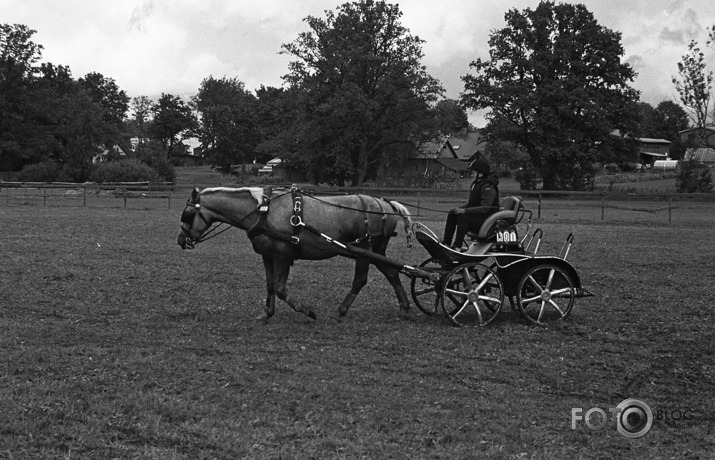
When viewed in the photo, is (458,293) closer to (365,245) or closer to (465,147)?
(365,245)

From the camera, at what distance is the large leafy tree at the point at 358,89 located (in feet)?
174

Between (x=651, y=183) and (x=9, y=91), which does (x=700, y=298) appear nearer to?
(x=651, y=183)

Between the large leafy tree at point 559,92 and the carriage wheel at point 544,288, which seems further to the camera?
the large leafy tree at point 559,92

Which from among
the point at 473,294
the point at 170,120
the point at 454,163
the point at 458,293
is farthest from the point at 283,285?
the point at 170,120

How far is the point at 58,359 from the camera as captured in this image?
269 inches

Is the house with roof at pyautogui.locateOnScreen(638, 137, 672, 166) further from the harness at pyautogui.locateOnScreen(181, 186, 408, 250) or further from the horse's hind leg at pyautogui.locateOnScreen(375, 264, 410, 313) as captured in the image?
the harness at pyautogui.locateOnScreen(181, 186, 408, 250)

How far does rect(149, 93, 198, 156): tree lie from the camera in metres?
105

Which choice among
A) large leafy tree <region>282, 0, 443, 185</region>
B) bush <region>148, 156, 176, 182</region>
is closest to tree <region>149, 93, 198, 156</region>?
bush <region>148, 156, 176, 182</region>

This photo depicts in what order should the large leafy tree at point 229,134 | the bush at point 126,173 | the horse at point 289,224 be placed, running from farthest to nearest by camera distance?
the large leafy tree at point 229,134 < the bush at point 126,173 < the horse at point 289,224

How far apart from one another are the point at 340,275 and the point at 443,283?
4.66m

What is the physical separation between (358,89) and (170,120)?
2423 inches

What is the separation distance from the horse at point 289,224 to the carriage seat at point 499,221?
3.58 feet

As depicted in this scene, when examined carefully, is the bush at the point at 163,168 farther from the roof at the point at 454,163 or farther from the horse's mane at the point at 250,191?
the horse's mane at the point at 250,191

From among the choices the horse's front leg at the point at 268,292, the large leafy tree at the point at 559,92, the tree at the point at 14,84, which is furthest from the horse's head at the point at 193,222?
the tree at the point at 14,84
